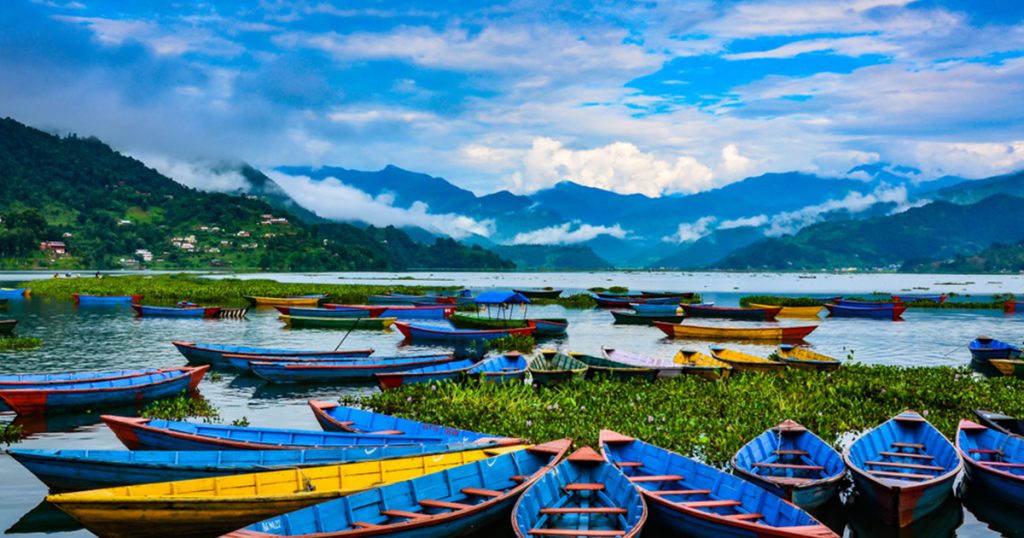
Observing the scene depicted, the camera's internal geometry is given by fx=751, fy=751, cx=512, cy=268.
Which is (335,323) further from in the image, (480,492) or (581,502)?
(581,502)

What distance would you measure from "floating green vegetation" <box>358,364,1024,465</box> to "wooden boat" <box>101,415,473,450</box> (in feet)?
15.1

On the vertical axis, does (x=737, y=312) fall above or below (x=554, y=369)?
below

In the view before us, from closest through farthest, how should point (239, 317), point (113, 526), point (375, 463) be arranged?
1. point (113, 526)
2. point (375, 463)
3. point (239, 317)

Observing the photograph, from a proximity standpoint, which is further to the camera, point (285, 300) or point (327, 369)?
point (285, 300)

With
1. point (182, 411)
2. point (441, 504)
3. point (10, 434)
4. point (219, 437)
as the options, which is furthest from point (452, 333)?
point (441, 504)

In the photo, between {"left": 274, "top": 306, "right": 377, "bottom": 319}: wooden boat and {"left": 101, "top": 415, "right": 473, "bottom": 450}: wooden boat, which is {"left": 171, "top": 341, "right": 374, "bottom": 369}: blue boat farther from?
{"left": 274, "top": 306, "right": 377, "bottom": 319}: wooden boat

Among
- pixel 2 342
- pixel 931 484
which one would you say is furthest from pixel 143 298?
pixel 931 484

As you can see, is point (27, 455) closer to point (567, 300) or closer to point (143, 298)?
point (143, 298)

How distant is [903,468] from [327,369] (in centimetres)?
2363

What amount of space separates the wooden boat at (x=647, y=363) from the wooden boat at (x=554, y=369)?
2.20m

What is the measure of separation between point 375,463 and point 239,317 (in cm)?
6035

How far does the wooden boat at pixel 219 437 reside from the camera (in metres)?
17.8

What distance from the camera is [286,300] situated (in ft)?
277

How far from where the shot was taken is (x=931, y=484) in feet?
49.5
